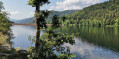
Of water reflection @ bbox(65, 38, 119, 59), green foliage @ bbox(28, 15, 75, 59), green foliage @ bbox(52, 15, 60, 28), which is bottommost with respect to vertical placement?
water reflection @ bbox(65, 38, 119, 59)

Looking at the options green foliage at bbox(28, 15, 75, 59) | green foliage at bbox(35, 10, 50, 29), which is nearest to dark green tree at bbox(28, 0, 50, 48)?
green foliage at bbox(35, 10, 50, 29)

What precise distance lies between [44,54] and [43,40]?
1072 millimetres

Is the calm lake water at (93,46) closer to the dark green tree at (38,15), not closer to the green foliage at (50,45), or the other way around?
the dark green tree at (38,15)

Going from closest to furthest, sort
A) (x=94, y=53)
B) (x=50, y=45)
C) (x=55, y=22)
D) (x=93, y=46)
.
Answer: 1. (x=50, y=45)
2. (x=55, y=22)
3. (x=94, y=53)
4. (x=93, y=46)

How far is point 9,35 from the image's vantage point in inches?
786

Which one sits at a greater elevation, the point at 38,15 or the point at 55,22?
the point at 38,15

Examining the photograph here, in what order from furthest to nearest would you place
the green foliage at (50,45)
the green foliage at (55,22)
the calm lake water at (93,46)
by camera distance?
the calm lake water at (93,46) → the green foliage at (55,22) → the green foliage at (50,45)

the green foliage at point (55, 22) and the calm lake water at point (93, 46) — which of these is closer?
the green foliage at point (55, 22)

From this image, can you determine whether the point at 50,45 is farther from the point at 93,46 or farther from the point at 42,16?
the point at 93,46

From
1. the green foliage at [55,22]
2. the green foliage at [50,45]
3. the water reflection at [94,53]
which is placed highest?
the green foliage at [55,22]

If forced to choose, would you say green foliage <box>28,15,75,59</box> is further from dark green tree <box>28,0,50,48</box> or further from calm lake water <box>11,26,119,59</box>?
calm lake water <box>11,26,119,59</box>

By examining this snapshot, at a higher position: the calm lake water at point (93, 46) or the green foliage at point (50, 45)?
the green foliage at point (50, 45)

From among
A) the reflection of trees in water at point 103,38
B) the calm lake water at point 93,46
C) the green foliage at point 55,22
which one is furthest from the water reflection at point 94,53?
the green foliage at point 55,22

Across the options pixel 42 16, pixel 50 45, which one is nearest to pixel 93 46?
pixel 50 45
